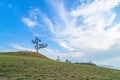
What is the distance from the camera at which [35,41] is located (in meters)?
98.9

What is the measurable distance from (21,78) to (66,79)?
5.30 metres

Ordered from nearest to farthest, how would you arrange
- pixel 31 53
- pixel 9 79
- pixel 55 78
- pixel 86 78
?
pixel 9 79 → pixel 55 78 → pixel 86 78 → pixel 31 53

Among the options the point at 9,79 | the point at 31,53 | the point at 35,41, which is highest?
the point at 35,41

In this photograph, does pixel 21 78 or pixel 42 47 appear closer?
pixel 21 78

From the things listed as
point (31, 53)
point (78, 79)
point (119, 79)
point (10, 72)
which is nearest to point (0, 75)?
point (10, 72)

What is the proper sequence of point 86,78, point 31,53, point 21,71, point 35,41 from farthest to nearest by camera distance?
point 35,41 < point 31,53 < point 21,71 < point 86,78

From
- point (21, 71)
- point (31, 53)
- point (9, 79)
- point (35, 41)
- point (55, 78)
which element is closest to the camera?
point (9, 79)

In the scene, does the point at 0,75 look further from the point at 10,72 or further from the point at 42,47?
the point at 42,47

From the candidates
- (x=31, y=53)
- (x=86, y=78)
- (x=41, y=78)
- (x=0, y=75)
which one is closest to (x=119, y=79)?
(x=86, y=78)

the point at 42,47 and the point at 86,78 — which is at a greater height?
→ the point at 42,47

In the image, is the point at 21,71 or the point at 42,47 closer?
the point at 21,71

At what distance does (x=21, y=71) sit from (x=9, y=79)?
5267 mm

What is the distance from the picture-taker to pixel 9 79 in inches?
943

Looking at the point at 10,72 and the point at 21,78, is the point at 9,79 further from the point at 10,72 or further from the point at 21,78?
the point at 10,72
